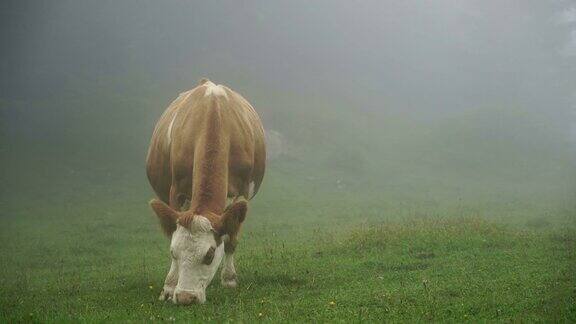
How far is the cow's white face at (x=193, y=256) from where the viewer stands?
25.8 ft

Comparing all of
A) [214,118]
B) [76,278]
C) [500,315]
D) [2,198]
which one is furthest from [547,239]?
[2,198]

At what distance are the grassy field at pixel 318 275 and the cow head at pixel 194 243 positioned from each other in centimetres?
29

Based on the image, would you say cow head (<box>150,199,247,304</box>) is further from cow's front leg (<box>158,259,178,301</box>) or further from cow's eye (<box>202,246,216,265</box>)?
cow's front leg (<box>158,259,178,301</box>)

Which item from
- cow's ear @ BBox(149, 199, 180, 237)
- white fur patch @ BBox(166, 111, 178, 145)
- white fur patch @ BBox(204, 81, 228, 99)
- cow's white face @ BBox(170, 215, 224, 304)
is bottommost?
cow's white face @ BBox(170, 215, 224, 304)

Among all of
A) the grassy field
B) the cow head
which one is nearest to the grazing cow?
the cow head

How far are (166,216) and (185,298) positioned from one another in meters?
1.17

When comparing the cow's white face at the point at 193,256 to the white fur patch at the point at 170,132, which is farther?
the white fur patch at the point at 170,132

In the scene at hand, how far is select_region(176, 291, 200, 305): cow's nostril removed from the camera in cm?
784

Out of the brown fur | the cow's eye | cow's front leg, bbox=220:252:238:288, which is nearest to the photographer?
the cow's eye

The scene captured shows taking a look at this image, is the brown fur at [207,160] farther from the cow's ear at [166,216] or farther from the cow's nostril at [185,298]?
the cow's nostril at [185,298]

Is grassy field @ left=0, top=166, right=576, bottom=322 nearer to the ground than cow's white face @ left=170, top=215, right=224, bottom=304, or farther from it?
nearer to the ground

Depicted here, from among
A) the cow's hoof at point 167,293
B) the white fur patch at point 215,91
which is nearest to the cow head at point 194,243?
the cow's hoof at point 167,293

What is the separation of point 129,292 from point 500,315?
6054mm

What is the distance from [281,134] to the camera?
42.2 meters
